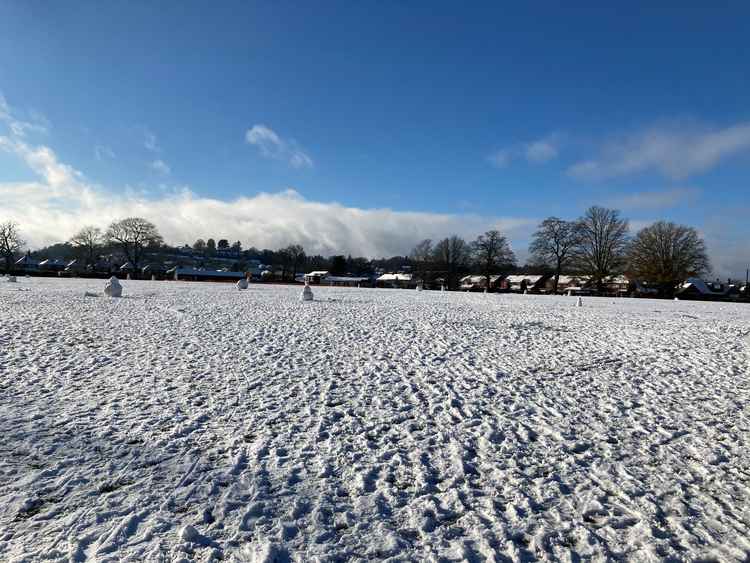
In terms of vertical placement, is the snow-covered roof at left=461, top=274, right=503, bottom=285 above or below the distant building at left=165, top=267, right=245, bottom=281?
above

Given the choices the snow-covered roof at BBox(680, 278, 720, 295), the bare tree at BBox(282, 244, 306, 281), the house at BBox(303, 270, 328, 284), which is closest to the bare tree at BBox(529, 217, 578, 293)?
the snow-covered roof at BBox(680, 278, 720, 295)

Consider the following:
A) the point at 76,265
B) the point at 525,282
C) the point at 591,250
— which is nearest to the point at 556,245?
the point at 591,250

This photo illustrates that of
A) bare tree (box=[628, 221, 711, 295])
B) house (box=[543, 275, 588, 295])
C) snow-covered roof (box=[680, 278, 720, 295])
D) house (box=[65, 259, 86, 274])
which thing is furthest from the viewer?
house (box=[65, 259, 86, 274])

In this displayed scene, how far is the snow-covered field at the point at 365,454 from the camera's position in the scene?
3557 mm

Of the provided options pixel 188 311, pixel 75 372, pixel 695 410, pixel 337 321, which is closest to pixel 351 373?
pixel 75 372

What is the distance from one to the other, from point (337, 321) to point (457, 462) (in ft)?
38.7

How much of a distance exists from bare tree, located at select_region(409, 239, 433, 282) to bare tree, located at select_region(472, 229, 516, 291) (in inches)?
588

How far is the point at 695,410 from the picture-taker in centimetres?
690

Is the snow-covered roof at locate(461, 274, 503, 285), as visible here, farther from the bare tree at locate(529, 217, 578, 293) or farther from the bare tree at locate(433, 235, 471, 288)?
the bare tree at locate(529, 217, 578, 293)

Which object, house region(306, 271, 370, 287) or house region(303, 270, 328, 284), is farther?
house region(303, 270, 328, 284)

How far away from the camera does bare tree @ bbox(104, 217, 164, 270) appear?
85562 mm

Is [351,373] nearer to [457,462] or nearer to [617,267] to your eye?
[457,462]

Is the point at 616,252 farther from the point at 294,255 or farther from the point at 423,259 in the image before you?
the point at 294,255

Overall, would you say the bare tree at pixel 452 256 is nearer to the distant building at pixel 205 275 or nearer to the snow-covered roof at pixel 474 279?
the snow-covered roof at pixel 474 279
